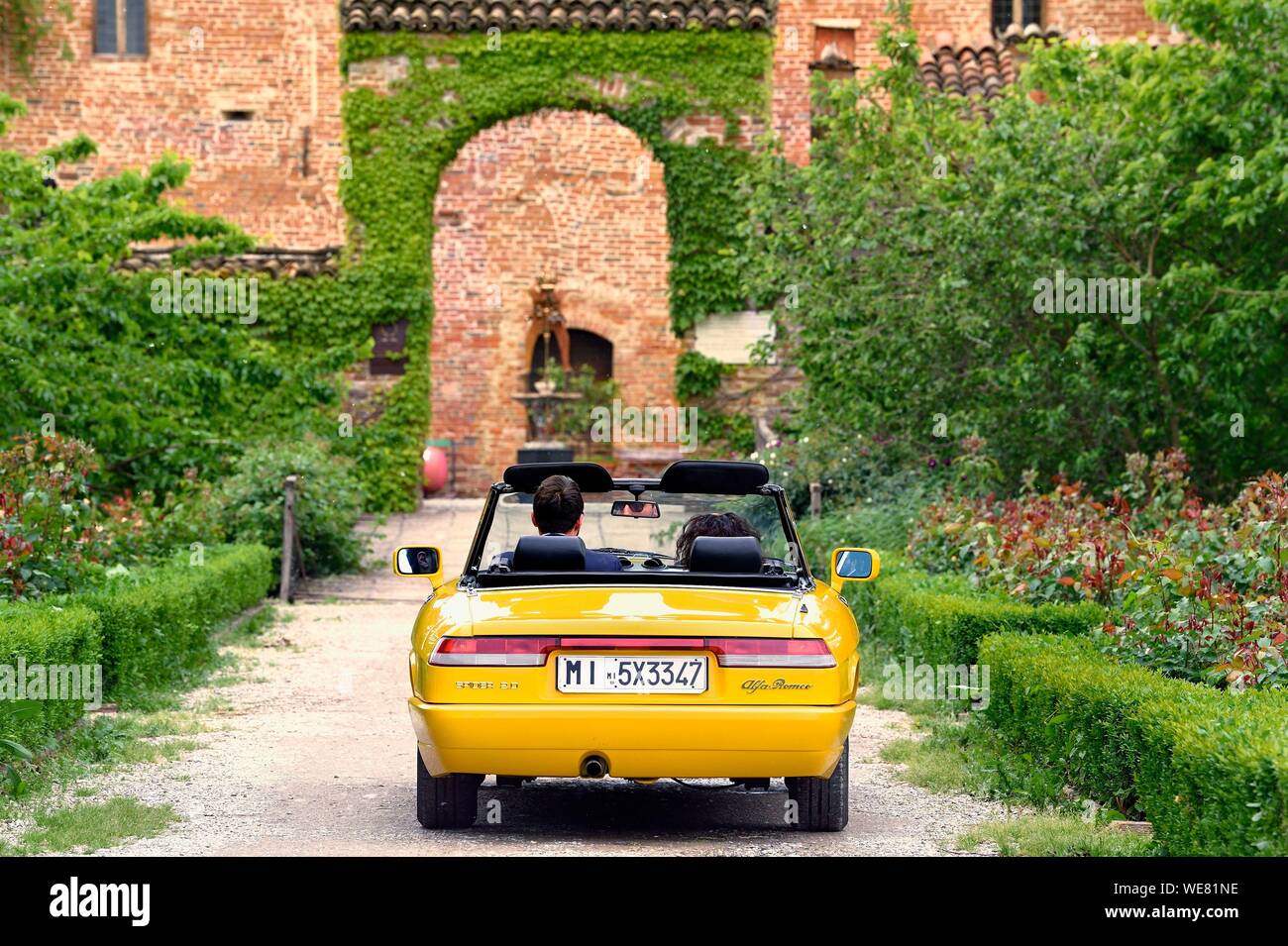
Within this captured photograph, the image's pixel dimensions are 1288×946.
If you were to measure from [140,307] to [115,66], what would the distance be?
1914cm

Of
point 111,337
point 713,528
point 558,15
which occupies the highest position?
point 558,15

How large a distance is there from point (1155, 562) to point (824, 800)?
3.27m

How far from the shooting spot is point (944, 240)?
610 inches

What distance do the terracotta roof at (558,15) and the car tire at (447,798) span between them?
2135 centimetres

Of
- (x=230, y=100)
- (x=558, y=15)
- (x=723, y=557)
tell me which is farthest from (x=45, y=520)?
(x=230, y=100)

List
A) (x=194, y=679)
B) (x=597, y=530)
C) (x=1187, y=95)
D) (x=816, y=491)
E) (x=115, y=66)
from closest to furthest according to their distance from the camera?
(x=597, y=530), (x=194, y=679), (x=1187, y=95), (x=816, y=491), (x=115, y=66)

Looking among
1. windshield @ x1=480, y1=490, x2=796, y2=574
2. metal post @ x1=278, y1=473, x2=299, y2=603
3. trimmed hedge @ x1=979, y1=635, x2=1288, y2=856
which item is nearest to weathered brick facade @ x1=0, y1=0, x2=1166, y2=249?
metal post @ x1=278, y1=473, x2=299, y2=603

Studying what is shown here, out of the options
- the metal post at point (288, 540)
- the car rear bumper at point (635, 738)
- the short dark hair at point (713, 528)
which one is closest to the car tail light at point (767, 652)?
the car rear bumper at point (635, 738)

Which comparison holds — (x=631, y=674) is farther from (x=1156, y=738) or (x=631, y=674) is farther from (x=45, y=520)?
(x=45, y=520)

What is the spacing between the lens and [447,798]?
22.8 feet

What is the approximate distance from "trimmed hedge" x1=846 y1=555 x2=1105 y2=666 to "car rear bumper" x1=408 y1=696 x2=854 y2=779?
346cm

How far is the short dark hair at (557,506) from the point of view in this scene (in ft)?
24.3
